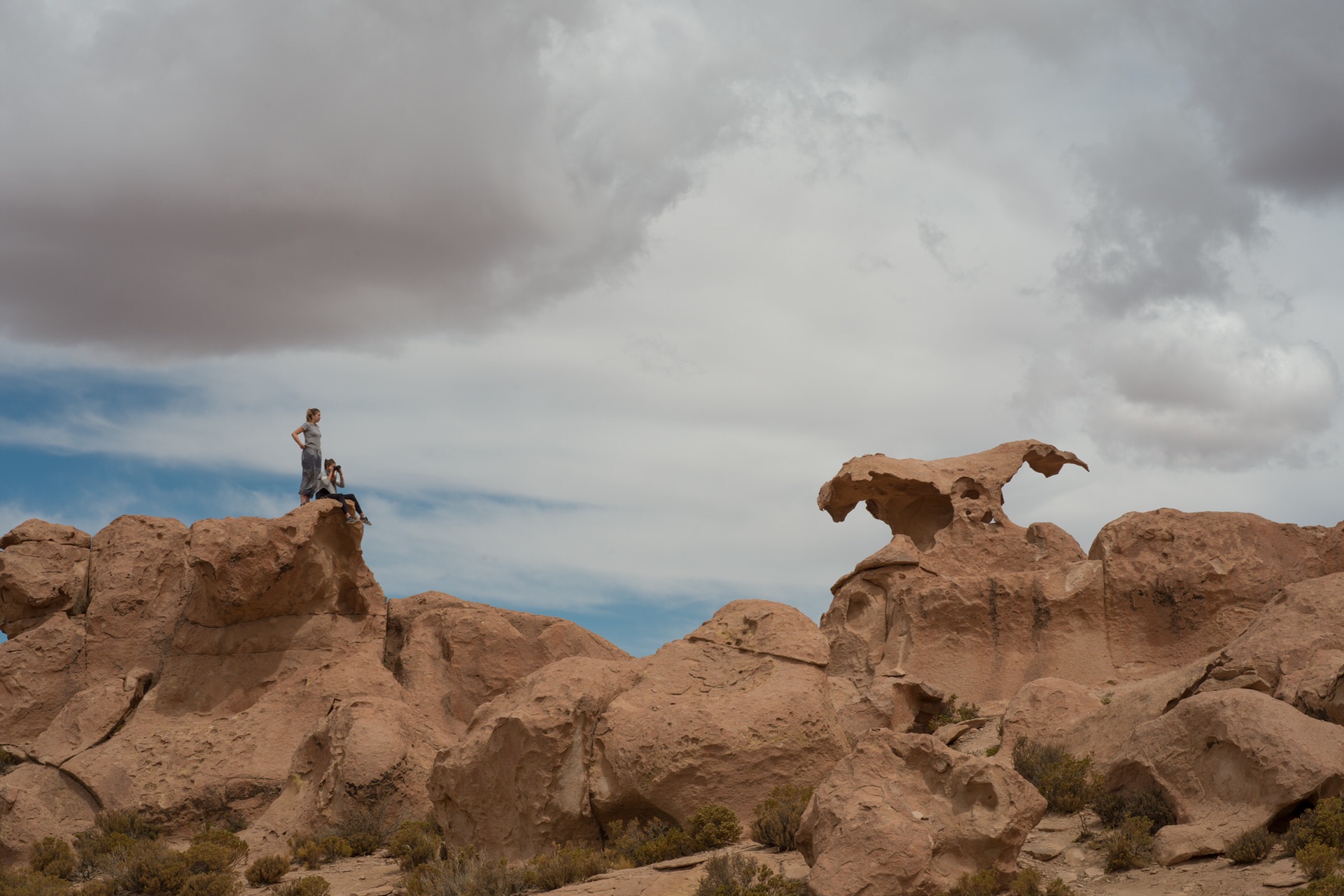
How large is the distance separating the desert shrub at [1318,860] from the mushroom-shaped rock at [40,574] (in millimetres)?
19059

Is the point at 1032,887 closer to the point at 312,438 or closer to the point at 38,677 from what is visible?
the point at 312,438

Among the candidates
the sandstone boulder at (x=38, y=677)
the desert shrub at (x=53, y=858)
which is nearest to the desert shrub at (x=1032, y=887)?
the desert shrub at (x=53, y=858)

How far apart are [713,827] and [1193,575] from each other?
40.4ft

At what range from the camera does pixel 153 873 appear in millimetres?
14461

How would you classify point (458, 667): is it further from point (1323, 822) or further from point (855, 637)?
point (1323, 822)

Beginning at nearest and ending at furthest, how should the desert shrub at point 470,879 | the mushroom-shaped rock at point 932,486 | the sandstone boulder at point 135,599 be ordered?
the desert shrub at point 470,879 → the sandstone boulder at point 135,599 → the mushroom-shaped rock at point 932,486

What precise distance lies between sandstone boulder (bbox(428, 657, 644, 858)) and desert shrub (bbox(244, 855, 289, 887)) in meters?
2.29

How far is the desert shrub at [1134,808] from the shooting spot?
11391 mm

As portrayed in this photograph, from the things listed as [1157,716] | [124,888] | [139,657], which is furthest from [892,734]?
[139,657]

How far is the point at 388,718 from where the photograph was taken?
17.0 meters

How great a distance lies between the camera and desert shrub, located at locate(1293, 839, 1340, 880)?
30.8 ft

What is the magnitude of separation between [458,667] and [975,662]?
363 inches

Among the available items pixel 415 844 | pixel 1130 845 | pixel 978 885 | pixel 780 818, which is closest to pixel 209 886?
pixel 415 844

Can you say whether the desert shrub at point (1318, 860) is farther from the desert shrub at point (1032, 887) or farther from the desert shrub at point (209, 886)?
the desert shrub at point (209, 886)
